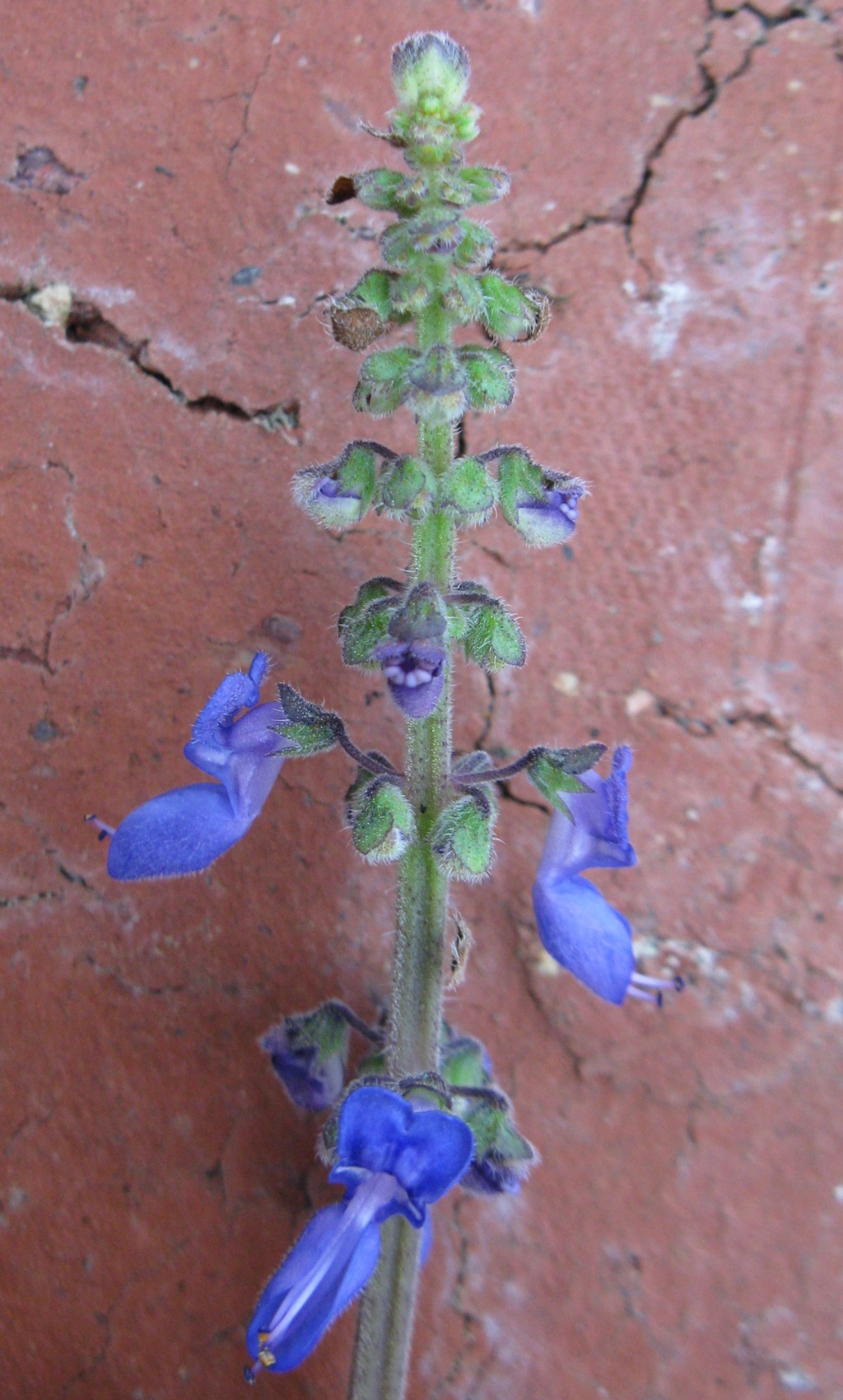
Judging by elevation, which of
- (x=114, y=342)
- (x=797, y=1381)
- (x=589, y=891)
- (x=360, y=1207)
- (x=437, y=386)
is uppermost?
(x=114, y=342)

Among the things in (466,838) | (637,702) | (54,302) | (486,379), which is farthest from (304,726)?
(54,302)

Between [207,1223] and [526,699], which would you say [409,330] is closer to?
[526,699]

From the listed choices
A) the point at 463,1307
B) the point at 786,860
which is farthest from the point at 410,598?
the point at 463,1307

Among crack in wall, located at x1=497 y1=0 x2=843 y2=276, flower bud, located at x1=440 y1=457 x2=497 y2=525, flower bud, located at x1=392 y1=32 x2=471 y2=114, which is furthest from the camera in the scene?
crack in wall, located at x1=497 y1=0 x2=843 y2=276

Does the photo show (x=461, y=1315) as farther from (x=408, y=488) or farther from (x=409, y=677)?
(x=408, y=488)

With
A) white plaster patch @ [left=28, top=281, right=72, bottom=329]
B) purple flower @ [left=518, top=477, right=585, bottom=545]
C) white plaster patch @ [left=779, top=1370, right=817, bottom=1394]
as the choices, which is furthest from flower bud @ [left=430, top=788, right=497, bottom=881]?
white plaster patch @ [left=28, top=281, right=72, bottom=329]

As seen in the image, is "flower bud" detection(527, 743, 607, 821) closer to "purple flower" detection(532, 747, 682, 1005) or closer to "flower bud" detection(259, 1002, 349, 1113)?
"purple flower" detection(532, 747, 682, 1005)
